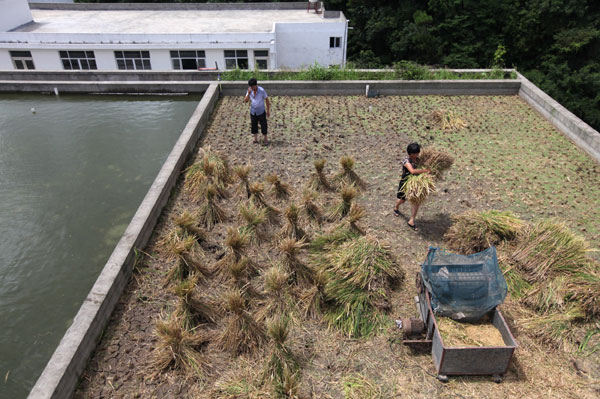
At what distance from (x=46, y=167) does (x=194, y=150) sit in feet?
10.0

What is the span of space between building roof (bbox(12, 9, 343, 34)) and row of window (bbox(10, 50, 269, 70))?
155 cm

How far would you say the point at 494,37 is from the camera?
1203 inches

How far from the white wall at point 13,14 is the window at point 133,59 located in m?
7.01

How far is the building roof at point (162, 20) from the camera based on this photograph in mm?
23078

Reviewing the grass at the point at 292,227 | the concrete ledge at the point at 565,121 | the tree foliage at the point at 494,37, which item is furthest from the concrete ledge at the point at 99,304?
the tree foliage at the point at 494,37

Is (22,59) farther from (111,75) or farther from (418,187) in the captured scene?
(418,187)

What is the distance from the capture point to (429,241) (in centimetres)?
625

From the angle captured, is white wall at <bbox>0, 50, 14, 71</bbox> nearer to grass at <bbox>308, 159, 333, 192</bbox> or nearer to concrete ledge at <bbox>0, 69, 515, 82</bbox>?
concrete ledge at <bbox>0, 69, 515, 82</bbox>

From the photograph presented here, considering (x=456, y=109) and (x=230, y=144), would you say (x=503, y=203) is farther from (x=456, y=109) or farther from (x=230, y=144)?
(x=230, y=144)

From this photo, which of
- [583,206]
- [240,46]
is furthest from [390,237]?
[240,46]

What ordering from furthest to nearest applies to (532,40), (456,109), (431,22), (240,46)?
(431,22)
(532,40)
(240,46)
(456,109)

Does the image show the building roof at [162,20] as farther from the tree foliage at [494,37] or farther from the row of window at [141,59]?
the tree foliage at [494,37]

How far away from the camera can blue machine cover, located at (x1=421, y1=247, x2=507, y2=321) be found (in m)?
4.62

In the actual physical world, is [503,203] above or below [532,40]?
above
